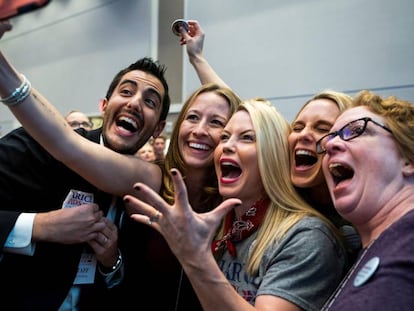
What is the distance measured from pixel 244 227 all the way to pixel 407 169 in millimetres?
563

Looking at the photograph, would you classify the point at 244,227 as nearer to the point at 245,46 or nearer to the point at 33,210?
the point at 33,210

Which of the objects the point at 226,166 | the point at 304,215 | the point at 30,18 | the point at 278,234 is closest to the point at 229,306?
the point at 278,234

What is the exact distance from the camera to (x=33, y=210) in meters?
1.40

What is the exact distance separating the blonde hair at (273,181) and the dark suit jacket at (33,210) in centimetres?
60

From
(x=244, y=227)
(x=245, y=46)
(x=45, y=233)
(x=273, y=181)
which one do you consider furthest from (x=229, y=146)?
(x=245, y=46)

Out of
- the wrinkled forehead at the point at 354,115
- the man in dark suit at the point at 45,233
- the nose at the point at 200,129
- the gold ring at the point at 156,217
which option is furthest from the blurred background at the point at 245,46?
the gold ring at the point at 156,217

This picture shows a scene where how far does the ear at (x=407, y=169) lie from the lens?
3.57 feet

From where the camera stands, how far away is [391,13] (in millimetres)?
3436

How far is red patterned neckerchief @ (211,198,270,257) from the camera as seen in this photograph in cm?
137

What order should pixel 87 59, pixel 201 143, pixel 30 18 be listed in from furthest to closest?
pixel 30 18
pixel 87 59
pixel 201 143

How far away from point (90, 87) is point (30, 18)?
2.15 m

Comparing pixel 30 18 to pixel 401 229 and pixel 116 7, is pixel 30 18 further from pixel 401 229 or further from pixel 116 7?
pixel 401 229

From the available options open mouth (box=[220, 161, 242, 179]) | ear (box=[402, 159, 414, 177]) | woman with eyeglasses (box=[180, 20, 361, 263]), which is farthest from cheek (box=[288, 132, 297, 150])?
ear (box=[402, 159, 414, 177])

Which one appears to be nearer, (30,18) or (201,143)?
(201,143)
